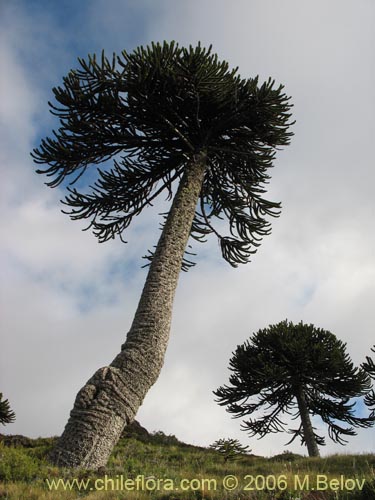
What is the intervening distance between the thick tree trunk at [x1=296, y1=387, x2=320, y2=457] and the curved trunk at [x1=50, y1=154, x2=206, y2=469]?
10.2m

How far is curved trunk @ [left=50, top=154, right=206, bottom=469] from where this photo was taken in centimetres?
521

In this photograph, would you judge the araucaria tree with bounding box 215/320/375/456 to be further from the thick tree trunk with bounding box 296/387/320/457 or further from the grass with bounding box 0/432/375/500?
the grass with bounding box 0/432/375/500

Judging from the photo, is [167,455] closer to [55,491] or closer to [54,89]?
[55,491]

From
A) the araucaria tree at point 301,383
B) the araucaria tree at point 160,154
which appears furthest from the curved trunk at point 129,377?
the araucaria tree at point 301,383

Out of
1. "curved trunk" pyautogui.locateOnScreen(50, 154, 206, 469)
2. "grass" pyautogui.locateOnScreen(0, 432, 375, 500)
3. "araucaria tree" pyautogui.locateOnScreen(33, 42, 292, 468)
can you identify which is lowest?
"grass" pyautogui.locateOnScreen(0, 432, 375, 500)

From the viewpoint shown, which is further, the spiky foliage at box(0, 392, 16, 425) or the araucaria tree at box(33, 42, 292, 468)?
the spiky foliage at box(0, 392, 16, 425)

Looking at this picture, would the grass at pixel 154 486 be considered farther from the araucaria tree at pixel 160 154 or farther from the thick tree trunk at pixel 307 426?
the thick tree trunk at pixel 307 426

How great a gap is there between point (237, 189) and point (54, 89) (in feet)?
15.0

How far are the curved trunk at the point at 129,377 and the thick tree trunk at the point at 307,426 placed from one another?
10.2m

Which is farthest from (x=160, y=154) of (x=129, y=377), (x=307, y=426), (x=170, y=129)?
(x=307, y=426)

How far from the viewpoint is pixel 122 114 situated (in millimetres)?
8266

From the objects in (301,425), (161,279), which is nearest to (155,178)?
(161,279)

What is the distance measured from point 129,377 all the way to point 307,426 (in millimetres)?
10985

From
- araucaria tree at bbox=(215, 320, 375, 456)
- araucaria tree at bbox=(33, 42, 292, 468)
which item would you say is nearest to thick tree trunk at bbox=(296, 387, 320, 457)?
araucaria tree at bbox=(215, 320, 375, 456)
